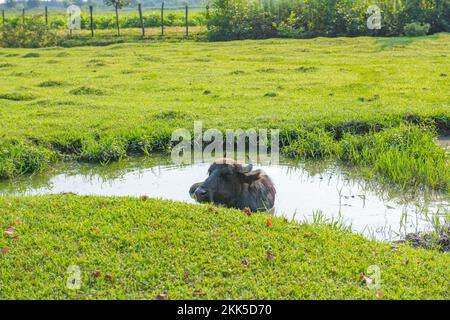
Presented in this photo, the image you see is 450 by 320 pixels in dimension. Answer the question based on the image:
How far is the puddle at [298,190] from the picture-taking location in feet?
25.8

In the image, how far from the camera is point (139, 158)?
35.0 ft

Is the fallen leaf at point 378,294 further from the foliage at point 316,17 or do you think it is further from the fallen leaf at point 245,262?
the foliage at point 316,17

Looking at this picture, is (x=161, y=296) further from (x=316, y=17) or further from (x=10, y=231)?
(x=316, y=17)

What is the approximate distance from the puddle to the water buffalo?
36 cm

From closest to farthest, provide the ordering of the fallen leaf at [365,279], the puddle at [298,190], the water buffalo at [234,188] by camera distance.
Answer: the fallen leaf at [365,279], the water buffalo at [234,188], the puddle at [298,190]

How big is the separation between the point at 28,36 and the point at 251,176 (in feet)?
93.3

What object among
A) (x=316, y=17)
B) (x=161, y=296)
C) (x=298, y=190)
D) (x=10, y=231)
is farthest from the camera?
(x=316, y=17)

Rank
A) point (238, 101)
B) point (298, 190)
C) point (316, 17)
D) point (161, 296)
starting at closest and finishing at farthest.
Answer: point (161, 296) → point (298, 190) → point (238, 101) → point (316, 17)

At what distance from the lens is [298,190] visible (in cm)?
914

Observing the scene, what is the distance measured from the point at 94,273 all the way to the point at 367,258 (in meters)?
2.61

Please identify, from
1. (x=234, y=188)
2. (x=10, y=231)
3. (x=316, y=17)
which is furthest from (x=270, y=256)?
(x=316, y=17)

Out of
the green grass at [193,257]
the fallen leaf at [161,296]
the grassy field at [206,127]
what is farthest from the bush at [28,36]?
the fallen leaf at [161,296]

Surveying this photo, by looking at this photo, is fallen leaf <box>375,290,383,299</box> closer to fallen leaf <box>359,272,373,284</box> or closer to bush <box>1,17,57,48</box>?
fallen leaf <box>359,272,373,284</box>
